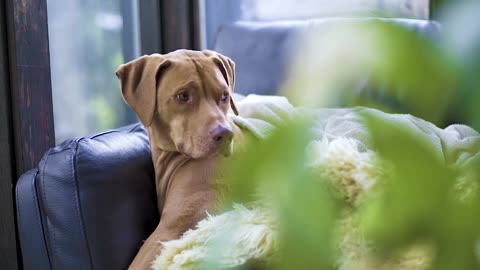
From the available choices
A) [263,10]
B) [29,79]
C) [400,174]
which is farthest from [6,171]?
[400,174]

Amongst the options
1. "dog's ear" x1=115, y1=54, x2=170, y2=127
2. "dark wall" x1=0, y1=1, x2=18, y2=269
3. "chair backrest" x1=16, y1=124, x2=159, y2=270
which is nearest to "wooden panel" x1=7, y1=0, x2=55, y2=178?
"dark wall" x1=0, y1=1, x2=18, y2=269

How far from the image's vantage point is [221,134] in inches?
47.1

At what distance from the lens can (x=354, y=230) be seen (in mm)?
365

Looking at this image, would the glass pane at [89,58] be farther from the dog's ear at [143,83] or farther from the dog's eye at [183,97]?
the dog's eye at [183,97]

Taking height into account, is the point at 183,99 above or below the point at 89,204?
above

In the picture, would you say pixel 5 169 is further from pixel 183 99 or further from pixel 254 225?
pixel 254 225

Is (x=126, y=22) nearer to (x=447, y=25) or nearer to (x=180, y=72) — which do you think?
(x=180, y=72)

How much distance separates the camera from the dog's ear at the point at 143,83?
4.26ft

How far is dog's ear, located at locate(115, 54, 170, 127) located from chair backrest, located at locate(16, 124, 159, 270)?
112 millimetres

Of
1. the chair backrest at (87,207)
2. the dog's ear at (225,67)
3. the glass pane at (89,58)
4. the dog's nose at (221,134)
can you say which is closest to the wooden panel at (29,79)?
the glass pane at (89,58)

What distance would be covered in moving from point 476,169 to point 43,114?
1615 mm

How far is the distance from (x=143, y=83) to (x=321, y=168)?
1.01 metres

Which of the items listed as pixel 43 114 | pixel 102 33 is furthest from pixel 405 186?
pixel 102 33

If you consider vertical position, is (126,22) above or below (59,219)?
above
